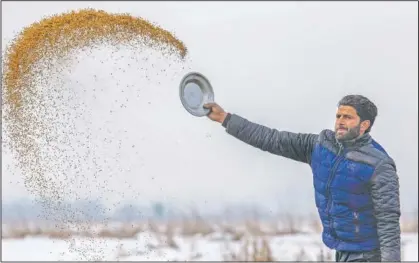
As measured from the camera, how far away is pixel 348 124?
13.0ft

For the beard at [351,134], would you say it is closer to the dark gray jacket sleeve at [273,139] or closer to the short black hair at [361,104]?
the short black hair at [361,104]

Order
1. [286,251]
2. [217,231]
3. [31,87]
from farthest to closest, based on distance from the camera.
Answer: [217,231], [286,251], [31,87]

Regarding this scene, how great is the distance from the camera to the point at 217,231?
13.0 metres

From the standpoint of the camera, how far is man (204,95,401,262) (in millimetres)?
3852

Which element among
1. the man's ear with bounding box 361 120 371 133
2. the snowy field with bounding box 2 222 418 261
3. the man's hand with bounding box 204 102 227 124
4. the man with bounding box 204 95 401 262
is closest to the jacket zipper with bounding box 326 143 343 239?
the man with bounding box 204 95 401 262

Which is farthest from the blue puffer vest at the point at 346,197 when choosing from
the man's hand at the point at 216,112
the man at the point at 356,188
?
the man's hand at the point at 216,112

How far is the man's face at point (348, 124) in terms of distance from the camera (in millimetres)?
3969

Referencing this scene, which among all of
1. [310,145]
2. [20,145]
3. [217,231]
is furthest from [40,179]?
[217,231]

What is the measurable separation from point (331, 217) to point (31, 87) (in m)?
2.72

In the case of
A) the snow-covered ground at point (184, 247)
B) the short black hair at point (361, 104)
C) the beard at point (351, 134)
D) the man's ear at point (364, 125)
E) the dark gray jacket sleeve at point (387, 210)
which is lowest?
the snow-covered ground at point (184, 247)

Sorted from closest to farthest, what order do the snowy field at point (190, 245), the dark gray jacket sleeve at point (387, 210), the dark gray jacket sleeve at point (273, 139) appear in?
1. the dark gray jacket sleeve at point (387, 210)
2. the dark gray jacket sleeve at point (273, 139)
3. the snowy field at point (190, 245)

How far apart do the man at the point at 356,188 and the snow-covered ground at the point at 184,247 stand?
6061 millimetres

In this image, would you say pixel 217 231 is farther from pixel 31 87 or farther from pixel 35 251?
pixel 31 87

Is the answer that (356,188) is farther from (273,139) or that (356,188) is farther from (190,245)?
(190,245)
